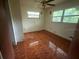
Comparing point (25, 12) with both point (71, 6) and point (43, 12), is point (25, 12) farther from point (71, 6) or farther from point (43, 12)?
point (71, 6)

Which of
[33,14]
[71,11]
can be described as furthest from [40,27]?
[71,11]

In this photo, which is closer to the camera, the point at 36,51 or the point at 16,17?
the point at 36,51

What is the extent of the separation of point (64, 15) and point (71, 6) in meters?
0.68

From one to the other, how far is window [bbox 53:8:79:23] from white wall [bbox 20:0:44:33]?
1738mm

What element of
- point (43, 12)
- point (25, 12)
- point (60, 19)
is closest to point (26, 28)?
point (25, 12)

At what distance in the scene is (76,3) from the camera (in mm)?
3059

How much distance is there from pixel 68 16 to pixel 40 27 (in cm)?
288

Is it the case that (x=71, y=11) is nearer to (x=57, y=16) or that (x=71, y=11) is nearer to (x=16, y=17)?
(x=57, y=16)

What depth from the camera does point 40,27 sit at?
5.84 metres

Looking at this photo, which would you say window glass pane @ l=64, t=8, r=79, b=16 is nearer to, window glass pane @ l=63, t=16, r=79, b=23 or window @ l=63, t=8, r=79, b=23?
window @ l=63, t=8, r=79, b=23

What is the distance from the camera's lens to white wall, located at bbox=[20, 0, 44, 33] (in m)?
4.50

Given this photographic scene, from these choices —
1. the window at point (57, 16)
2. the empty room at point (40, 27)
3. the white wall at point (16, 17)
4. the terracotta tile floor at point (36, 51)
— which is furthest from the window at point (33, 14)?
the terracotta tile floor at point (36, 51)

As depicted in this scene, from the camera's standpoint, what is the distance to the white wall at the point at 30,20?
450 centimetres

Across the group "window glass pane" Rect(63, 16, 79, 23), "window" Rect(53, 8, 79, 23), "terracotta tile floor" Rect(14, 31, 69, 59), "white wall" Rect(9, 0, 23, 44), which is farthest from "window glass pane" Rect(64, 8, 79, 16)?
"white wall" Rect(9, 0, 23, 44)
